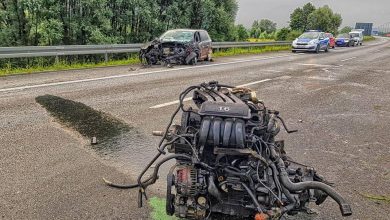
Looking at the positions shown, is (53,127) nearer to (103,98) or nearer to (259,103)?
(103,98)

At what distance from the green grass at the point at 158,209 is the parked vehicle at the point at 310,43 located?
89.8ft

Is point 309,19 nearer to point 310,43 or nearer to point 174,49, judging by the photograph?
point 310,43

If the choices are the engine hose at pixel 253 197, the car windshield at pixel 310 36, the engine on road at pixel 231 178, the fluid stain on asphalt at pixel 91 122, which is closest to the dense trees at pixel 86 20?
the car windshield at pixel 310 36

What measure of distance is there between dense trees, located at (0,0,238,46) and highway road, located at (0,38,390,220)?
28.5 ft

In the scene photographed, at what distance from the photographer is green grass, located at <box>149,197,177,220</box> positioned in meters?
3.35

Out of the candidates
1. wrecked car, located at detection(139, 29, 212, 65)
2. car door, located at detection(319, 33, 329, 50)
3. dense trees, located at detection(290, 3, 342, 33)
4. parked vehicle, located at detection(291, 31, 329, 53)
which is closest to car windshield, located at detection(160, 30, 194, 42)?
wrecked car, located at detection(139, 29, 212, 65)

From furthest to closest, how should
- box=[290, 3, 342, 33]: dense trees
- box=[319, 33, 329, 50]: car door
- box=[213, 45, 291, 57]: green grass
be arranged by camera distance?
box=[290, 3, 342, 33]: dense trees, box=[319, 33, 329, 50]: car door, box=[213, 45, 291, 57]: green grass

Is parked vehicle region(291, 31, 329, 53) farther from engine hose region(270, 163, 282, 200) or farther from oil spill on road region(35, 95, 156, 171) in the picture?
engine hose region(270, 163, 282, 200)

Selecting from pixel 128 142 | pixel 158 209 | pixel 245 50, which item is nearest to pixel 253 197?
pixel 158 209

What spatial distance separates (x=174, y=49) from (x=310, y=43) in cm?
1678

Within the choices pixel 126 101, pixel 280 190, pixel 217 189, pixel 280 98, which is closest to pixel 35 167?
pixel 217 189

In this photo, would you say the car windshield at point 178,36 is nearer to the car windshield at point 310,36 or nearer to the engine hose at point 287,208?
the engine hose at point 287,208

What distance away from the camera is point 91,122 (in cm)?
629

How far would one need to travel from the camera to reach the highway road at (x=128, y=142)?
363cm
